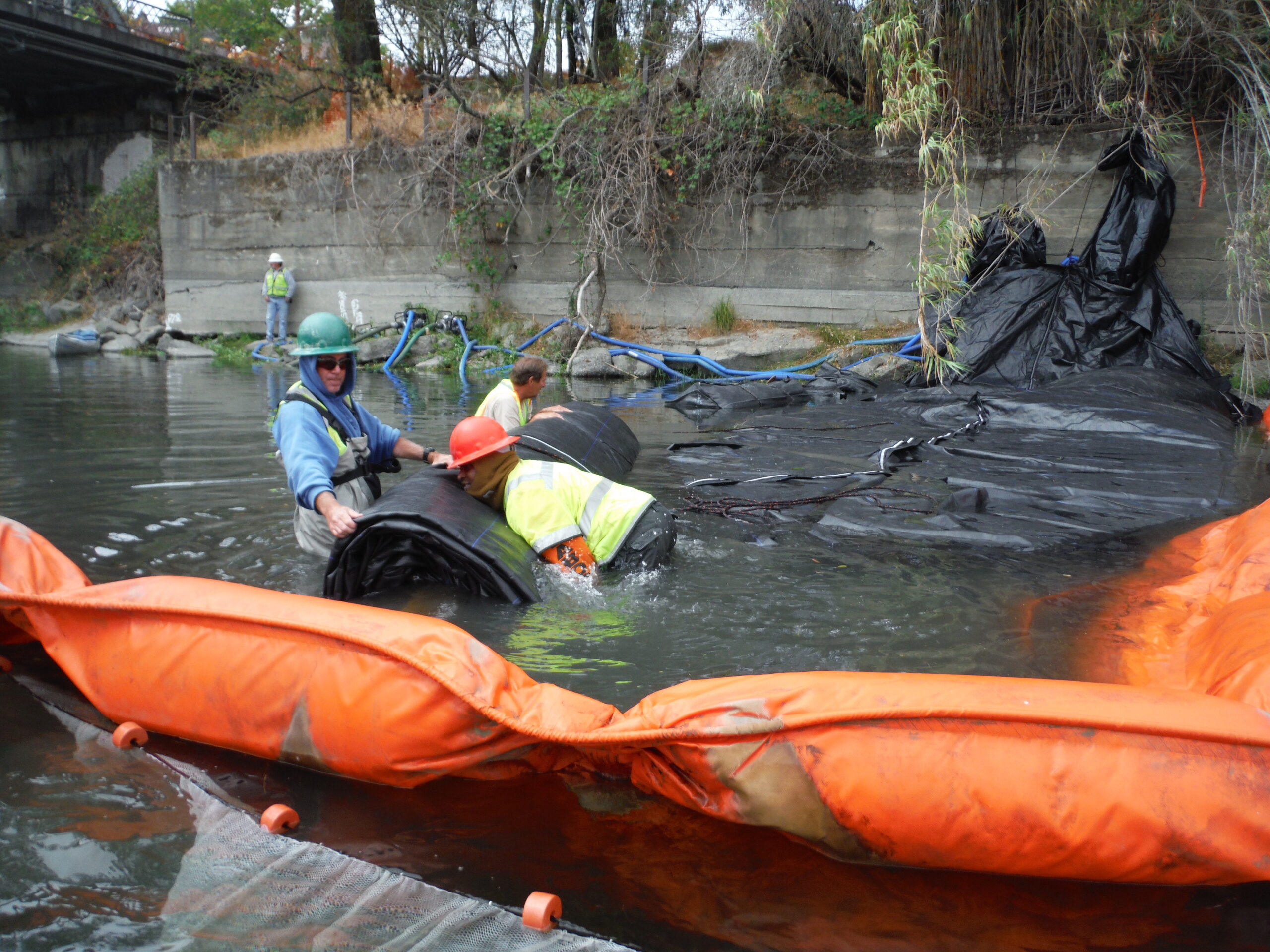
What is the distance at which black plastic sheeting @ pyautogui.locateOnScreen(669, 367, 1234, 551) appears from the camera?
4621 mm

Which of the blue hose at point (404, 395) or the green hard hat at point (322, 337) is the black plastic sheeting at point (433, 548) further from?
the blue hose at point (404, 395)

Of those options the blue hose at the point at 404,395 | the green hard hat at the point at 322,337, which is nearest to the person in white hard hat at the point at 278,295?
the blue hose at the point at 404,395

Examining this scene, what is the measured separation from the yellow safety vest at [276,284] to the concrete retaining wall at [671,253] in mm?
353

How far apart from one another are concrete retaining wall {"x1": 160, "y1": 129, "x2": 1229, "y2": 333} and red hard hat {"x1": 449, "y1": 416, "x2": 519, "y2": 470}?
600 centimetres

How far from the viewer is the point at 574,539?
3975mm

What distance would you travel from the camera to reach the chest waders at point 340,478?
3.92 metres

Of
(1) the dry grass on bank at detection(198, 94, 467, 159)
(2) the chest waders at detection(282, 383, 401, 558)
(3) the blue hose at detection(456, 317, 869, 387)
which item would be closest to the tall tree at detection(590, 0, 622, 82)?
(1) the dry grass on bank at detection(198, 94, 467, 159)

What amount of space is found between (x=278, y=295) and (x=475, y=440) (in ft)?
39.6

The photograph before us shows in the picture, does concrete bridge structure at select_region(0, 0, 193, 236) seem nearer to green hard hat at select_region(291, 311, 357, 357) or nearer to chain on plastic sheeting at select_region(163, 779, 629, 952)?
green hard hat at select_region(291, 311, 357, 357)

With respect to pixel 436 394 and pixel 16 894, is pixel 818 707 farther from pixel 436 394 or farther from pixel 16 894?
pixel 436 394

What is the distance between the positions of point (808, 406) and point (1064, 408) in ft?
8.05

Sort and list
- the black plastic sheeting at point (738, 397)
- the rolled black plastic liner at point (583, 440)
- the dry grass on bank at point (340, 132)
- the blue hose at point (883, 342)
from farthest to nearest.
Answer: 1. the dry grass on bank at point (340, 132)
2. the blue hose at point (883, 342)
3. the black plastic sheeting at point (738, 397)
4. the rolled black plastic liner at point (583, 440)

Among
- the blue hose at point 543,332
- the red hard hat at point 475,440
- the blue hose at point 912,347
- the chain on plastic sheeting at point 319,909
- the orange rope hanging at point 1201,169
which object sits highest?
the orange rope hanging at point 1201,169

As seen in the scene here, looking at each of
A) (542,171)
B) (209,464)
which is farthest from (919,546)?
(542,171)
